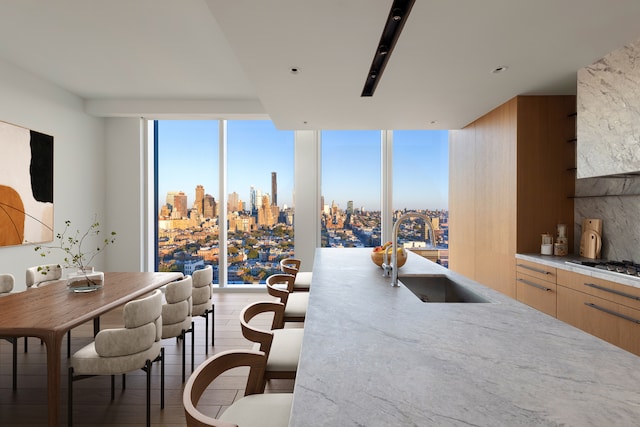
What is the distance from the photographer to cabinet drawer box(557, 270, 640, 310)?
7.86 ft

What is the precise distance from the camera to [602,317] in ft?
8.72

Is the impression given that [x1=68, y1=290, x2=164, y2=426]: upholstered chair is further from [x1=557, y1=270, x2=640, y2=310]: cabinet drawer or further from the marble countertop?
[x1=557, y1=270, x2=640, y2=310]: cabinet drawer

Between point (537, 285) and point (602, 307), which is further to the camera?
point (537, 285)

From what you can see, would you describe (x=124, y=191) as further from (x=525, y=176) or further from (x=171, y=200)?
(x=525, y=176)

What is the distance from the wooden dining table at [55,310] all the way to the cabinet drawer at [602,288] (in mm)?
3731

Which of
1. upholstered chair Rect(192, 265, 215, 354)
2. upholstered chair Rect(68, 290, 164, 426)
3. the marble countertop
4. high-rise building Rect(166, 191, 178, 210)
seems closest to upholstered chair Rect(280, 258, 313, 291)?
upholstered chair Rect(192, 265, 215, 354)

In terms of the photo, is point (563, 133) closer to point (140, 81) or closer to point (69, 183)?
point (140, 81)

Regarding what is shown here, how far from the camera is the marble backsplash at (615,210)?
3078 mm

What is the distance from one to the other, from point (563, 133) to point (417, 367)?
12.7 ft

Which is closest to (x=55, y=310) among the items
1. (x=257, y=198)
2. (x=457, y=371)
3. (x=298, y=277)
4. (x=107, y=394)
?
(x=107, y=394)

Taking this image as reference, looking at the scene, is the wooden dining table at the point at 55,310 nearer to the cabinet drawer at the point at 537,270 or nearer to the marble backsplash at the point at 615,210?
the cabinet drawer at the point at 537,270

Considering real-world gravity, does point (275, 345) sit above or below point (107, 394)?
above

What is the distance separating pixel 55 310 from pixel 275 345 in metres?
1.65

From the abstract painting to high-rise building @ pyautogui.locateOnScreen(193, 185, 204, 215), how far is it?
212 centimetres
